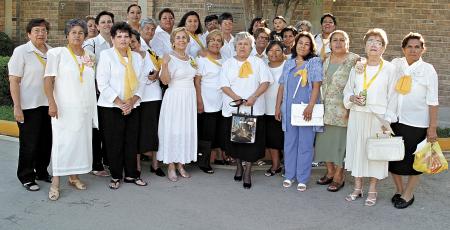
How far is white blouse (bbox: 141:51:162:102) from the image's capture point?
20.5 ft

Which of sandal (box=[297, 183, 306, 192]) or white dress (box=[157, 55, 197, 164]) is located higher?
white dress (box=[157, 55, 197, 164])

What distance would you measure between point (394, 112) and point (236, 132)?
1.78 metres

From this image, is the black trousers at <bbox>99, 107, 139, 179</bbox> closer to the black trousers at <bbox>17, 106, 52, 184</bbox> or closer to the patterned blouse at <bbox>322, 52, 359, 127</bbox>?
the black trousers at <bbox>17, 106, 52, 184</bbox>

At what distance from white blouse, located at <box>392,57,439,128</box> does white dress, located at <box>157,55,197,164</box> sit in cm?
242

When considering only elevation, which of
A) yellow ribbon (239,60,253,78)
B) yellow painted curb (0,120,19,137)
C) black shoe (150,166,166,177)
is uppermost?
yellow ribbon (239,60,253,78)

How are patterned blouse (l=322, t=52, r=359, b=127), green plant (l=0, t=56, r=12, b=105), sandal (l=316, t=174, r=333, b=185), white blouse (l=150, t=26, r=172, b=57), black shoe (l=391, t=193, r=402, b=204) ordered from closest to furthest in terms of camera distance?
black shoe (l=391, t=193, r=402, b=204) → patterned blouse (l=322, t=52, r=359, b=127) → sandal (l=316, t=174, r=333, b=185) → white blouse (l=150, t=26, r=172, b=57) → green plant (l=0, t=56, r=12, b=105)

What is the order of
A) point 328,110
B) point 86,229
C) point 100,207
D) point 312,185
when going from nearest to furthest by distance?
1. point 86,229
2. point 100,207
3. point 328,110
4. point 312,185

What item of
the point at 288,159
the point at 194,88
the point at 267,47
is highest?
the point at 267,47

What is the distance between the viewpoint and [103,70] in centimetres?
580

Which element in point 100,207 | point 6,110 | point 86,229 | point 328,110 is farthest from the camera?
point 6,110

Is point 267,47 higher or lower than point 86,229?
higher

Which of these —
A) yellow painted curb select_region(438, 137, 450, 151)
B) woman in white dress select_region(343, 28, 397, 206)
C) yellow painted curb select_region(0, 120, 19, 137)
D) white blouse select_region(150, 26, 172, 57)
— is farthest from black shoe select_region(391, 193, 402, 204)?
yellow painted curb select_region(0, 120, 19, 137)

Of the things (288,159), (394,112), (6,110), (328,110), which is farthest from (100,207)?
(6,110)

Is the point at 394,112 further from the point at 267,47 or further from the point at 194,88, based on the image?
the point at 194,88
